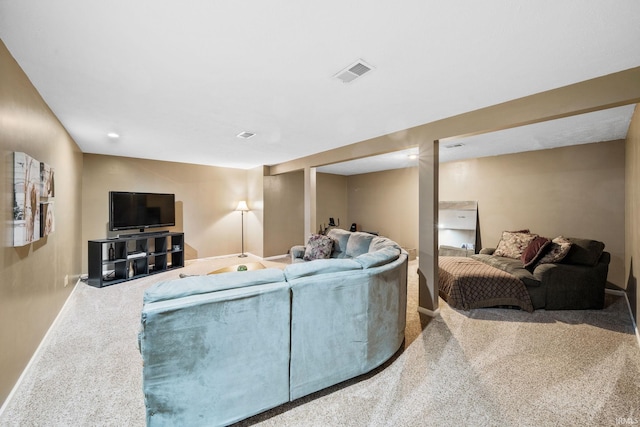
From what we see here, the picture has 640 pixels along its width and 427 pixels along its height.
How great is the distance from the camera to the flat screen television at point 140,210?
4883mm

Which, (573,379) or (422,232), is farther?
(422,232)

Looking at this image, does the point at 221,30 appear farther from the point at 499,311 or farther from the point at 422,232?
the point at 499,311

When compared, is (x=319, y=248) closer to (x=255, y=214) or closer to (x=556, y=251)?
(x=255, y=214)

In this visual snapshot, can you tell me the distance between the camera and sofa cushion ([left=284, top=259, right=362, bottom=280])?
1850mm

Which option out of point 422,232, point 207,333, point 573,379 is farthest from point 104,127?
point 573,379

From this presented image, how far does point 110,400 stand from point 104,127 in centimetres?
305

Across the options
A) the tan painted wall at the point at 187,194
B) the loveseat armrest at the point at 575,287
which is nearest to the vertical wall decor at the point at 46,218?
the tan painted wall at the point at 187,194

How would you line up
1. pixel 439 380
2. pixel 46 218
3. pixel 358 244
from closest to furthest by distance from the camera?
1. pixel 439 380
2. pixel 46 218
3. pixel 358 244

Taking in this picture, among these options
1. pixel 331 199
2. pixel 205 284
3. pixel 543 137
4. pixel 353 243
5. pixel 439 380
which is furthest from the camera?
pixel 331 199

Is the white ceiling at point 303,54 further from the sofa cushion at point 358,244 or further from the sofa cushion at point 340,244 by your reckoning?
the sofa cushion at point 340,244

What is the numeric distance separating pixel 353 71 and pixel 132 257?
4.83 metres

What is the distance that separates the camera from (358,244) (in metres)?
4.09

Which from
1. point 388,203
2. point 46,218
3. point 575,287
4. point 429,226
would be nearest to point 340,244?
point 429,226

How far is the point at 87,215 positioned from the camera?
4.93 m
